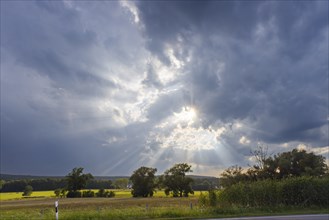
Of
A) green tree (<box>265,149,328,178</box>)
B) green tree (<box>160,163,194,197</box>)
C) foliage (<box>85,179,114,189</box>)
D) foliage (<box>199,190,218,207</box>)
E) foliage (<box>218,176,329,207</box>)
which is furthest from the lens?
foliage (<box>85,179,114,189</box>)

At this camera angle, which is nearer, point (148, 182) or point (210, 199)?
point (210, 199)

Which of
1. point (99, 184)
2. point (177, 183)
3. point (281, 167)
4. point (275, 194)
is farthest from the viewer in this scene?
point (99, 184)

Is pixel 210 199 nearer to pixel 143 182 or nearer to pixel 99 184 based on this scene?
pixel 143 182

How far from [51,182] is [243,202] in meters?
124

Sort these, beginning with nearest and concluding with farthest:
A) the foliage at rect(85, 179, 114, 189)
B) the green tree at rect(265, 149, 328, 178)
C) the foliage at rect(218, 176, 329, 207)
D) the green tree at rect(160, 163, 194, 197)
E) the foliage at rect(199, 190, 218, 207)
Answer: the foliage at rect(218, 176, 329, 207) → the foliage at rect(199, 190, 218, 207) → the green tree at rect(265, 149, 328, 178) → the green tree at rect(160, 163, 194, 197) → the foliage at rect(85, 179, 114, 189)

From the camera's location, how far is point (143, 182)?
3922 inches

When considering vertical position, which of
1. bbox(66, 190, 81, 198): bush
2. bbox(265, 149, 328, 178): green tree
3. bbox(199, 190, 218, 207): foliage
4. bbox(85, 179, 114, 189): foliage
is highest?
bbox(85, 179, 114, 189): foliage

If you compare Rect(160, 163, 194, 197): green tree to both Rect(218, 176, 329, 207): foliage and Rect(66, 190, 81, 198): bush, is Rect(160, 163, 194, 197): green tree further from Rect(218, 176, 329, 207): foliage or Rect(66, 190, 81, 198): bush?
Rect(218, 176, 329, 207): foliage

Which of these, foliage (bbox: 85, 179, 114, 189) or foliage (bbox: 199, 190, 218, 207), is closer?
foliage (bbox: 199, 190, 218, 207)

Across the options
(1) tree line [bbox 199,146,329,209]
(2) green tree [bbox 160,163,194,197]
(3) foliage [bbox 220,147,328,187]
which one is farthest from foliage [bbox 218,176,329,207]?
(2) green tree [bbox 160,163,194,197]

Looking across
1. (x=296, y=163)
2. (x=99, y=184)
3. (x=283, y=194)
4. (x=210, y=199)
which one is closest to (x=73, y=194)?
(x=99, y=184)

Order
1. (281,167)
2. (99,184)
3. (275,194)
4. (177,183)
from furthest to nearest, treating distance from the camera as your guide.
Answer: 1. (99,184)
2. (177,183)
3. (281,167)
4. (275,194)

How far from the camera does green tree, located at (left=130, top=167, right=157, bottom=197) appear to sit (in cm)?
9844

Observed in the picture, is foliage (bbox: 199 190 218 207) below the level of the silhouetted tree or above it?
below
